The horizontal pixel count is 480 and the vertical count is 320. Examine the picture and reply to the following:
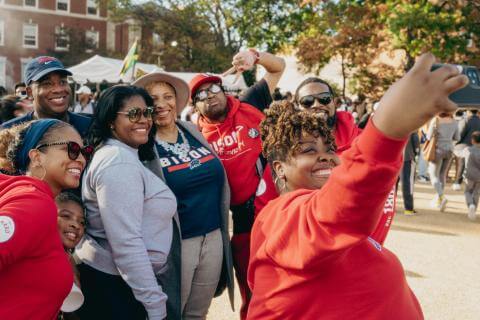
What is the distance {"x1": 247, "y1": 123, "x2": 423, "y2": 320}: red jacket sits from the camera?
1.21 metres

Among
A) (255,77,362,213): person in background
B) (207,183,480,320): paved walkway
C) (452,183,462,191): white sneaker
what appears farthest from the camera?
(452,183,462,191): white sneaker

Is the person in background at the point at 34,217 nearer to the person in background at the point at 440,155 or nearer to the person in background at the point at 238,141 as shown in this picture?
the person in background at the point at 238,141

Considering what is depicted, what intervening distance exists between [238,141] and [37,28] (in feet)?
142

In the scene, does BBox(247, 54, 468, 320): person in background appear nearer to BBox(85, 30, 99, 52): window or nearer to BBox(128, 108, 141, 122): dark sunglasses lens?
BBox(128, 108, 141, 122): dark sunglasses lens

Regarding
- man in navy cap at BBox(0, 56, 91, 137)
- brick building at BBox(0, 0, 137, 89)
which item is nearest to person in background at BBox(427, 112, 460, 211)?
man in navy cap at BBox(0, 56, 91, 137)

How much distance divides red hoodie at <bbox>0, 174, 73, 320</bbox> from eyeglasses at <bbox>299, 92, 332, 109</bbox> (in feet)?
6.70

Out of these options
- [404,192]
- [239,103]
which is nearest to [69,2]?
[404,192]

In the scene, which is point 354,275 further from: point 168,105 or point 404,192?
point 404,192

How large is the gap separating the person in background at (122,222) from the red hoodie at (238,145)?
0.81 meters

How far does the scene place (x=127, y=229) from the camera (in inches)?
96.3

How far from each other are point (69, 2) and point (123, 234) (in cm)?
4510

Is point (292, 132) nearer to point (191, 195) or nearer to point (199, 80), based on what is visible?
point (191, 195)

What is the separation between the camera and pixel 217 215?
124 inches

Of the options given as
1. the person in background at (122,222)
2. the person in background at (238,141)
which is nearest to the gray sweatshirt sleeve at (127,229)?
the person in background at (122,222)
